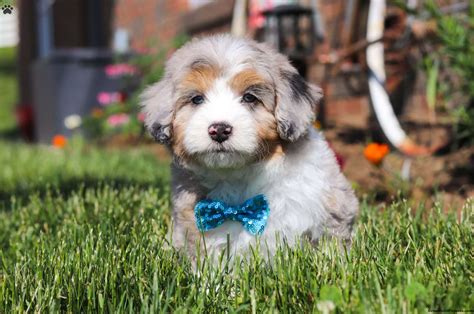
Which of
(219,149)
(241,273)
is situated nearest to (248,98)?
(219,149)

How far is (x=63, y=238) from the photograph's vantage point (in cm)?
313

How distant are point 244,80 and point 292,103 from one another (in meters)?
0.25

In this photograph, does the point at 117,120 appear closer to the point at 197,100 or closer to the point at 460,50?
the point at 460,50

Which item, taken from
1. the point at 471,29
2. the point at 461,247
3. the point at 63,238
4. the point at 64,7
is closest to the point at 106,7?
the point at 64,7

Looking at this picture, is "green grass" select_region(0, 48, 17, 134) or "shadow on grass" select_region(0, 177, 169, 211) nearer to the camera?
"shadow on grass" select_region(0, 177, 169, 211)

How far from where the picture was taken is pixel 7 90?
80.4 feet

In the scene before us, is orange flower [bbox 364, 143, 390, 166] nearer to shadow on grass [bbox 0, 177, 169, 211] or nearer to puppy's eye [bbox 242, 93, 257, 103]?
shadow on grass [bbox 0, 177, 169, 211]

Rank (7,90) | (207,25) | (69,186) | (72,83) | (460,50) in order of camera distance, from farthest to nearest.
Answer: (7,90)
(72,83)
(207,25)
(69,186)
(460,50)

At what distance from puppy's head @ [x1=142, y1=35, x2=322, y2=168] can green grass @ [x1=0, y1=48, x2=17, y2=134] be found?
1525 cm

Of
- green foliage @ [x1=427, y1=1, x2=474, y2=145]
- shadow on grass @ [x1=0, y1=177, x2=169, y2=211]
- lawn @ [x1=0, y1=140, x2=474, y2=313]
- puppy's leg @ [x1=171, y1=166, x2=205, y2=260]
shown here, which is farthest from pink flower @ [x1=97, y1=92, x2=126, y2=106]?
puppy's leg @ [x1=171, y1=166, x2=205, y2=260]

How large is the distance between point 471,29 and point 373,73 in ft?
3.85

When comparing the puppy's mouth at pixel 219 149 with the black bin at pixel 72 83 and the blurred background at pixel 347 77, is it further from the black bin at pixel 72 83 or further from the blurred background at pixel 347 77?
the black bin at pixel 72 83

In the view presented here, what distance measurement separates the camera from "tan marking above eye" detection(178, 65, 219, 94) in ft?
9.22

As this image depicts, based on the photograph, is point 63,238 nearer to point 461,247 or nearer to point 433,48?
point 461,247
